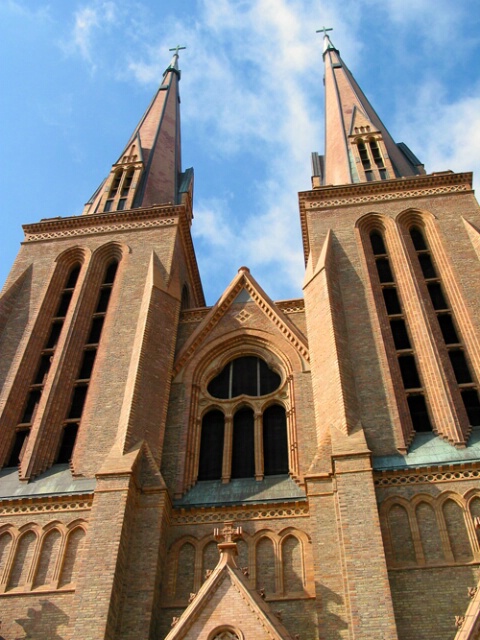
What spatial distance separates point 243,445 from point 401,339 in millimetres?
5455

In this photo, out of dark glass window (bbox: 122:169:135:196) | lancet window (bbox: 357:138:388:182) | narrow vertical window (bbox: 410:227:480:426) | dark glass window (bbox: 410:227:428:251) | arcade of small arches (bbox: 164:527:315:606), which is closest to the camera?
arcade of small arches (bbox: 164:527:315:606)

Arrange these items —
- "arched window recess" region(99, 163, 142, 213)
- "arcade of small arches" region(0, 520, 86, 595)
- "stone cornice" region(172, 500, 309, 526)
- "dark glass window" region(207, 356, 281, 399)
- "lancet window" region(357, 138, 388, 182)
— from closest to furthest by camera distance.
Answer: "arcade of small arches" region(0, 520, 86, 595)
"stone cornice" region(172, 500, 309, 526)
"dark glass window" region(207, 356, 281, 399)
"lancet window" region(357, 138, 388, 182)
"arched window recess" region(99, 163, 142, 213)

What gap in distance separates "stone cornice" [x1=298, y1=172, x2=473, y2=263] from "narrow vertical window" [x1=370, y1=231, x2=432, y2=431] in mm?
1743

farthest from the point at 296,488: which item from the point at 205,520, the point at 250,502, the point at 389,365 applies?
the point at 389,365

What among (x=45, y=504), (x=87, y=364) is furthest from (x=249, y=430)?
(x=45, y=504)

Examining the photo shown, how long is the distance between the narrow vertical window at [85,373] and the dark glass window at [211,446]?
11.3 feet

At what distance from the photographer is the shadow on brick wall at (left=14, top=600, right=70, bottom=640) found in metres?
14.9

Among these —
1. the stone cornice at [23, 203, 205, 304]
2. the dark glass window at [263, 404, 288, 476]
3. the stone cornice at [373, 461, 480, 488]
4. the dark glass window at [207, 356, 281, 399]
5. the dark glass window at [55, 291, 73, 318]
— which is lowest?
the stone cornice at [373, 461, 480, 488]

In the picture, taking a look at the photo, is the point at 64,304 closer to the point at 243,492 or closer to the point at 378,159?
the point at 243,492

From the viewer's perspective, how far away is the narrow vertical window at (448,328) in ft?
62.6

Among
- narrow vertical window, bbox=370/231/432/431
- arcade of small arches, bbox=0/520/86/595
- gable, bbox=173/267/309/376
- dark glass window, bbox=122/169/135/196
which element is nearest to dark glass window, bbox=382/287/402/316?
narrow vertical window, bbox=370/231/432/431

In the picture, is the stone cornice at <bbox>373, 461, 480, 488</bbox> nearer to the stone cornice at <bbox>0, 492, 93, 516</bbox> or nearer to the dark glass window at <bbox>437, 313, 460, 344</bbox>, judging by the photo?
the dark glass window at <bbox>437, 313, 460, 344</bbox>

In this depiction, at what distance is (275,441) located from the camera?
1967 cm

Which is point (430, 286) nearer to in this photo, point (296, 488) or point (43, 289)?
point (296, 488)
